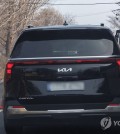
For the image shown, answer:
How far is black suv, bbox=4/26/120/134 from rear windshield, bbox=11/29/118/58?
0.02 metres

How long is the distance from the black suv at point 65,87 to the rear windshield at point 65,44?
0.05 ft

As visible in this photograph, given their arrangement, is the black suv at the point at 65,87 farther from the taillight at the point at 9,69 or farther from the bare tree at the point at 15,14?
the bare tree at the point at 15,14

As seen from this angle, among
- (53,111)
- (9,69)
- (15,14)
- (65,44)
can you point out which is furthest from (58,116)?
(15,14)

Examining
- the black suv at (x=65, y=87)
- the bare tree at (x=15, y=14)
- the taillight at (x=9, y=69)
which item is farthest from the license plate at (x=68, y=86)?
the bare tree at (x=15, y=14)

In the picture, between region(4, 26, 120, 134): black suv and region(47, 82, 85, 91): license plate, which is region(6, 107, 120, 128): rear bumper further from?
region(47, 82, 85, 91): license plate

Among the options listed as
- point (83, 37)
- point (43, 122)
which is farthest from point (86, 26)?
point (43, 122)

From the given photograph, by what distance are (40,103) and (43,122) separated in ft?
A: 1.15

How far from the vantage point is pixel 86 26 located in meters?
8.95

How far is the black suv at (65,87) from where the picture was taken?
8.16m

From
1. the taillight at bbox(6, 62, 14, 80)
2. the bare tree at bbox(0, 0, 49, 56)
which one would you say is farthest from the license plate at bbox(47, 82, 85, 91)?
the bare tree at bbox(0, 0, 49, 56)

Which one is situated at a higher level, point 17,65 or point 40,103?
point 17,65

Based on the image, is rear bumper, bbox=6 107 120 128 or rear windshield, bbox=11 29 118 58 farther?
rear windshield, bbox=11 29 118 58

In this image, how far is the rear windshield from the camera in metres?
8.43

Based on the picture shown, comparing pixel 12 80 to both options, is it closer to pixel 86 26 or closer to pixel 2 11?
pixel 86 26
